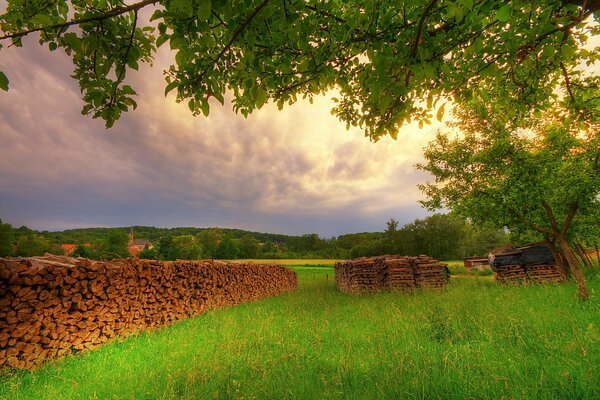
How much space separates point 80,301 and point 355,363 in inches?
229

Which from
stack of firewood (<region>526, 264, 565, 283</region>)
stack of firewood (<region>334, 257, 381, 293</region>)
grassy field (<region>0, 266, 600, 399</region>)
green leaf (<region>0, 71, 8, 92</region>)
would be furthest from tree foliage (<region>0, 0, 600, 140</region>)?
stack of firewood (<region>526, 264, 565, 283</region>)

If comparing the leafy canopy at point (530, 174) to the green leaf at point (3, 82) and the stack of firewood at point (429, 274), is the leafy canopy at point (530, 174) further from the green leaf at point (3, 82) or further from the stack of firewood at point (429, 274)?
the green leaf at point (3, 82)

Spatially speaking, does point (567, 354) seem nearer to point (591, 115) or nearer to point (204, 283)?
point (591, 115)

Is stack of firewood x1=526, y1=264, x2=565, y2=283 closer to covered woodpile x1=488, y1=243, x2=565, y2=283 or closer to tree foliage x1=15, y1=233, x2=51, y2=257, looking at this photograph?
covered woodpile x1=488, y1=243, x2=565, y2=283

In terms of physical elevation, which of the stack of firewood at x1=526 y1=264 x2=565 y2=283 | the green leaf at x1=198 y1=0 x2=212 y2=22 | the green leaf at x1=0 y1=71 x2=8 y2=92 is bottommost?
the stack of firewood at x1=526 y1=264 x2=565 y2=283

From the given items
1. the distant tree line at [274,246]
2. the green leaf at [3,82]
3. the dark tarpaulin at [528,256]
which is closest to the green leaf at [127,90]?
the green leaf at [3,82]

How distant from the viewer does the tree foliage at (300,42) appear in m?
1.89

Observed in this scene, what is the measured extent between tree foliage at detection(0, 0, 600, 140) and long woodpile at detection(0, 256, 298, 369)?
445 centimetres

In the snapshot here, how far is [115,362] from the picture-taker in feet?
15.6

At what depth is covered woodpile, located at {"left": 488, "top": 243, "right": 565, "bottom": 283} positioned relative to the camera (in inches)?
537

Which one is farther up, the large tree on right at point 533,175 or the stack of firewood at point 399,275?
the large tree on right at point 533,175

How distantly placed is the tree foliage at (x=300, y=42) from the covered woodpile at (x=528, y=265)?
14.1m

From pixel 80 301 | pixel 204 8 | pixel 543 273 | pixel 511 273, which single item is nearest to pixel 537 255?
pixel 543 273

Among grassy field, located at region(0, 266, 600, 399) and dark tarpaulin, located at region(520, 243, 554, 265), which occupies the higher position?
dark tarpaulin, located at region(520, 243, 554, 265)
